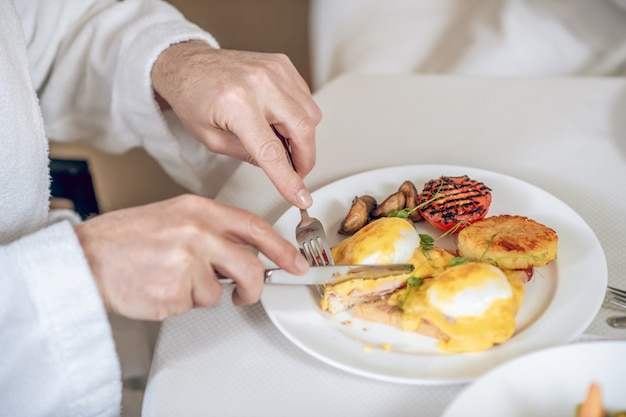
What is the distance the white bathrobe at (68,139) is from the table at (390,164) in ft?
0.41

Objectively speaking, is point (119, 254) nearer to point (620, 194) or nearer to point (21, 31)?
point (21, 31)

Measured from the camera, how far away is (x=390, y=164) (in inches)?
45.0

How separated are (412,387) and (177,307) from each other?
0.28 meters

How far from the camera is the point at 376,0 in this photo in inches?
76.0

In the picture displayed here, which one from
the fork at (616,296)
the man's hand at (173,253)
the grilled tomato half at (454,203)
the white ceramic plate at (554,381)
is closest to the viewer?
the white ceramic plate at (554,381)

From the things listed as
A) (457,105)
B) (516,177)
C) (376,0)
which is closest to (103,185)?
(376,0)

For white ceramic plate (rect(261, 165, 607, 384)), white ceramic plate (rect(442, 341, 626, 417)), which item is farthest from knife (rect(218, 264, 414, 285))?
white ceramic plate (rect(442, 341, 626, 417))

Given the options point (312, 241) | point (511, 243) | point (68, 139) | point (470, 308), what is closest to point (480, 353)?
point (470, 308)

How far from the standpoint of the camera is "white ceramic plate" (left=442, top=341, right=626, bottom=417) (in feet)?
1.99

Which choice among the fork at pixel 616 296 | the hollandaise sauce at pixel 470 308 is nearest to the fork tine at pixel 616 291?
the fork at pixel 616 296

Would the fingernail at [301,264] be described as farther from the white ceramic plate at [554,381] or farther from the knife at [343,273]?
the white ceramic plate at [554,381]

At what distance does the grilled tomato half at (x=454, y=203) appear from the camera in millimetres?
927

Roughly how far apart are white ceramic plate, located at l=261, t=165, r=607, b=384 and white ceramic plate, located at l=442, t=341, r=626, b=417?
0.32 feet

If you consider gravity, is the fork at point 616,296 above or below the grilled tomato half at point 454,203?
above
